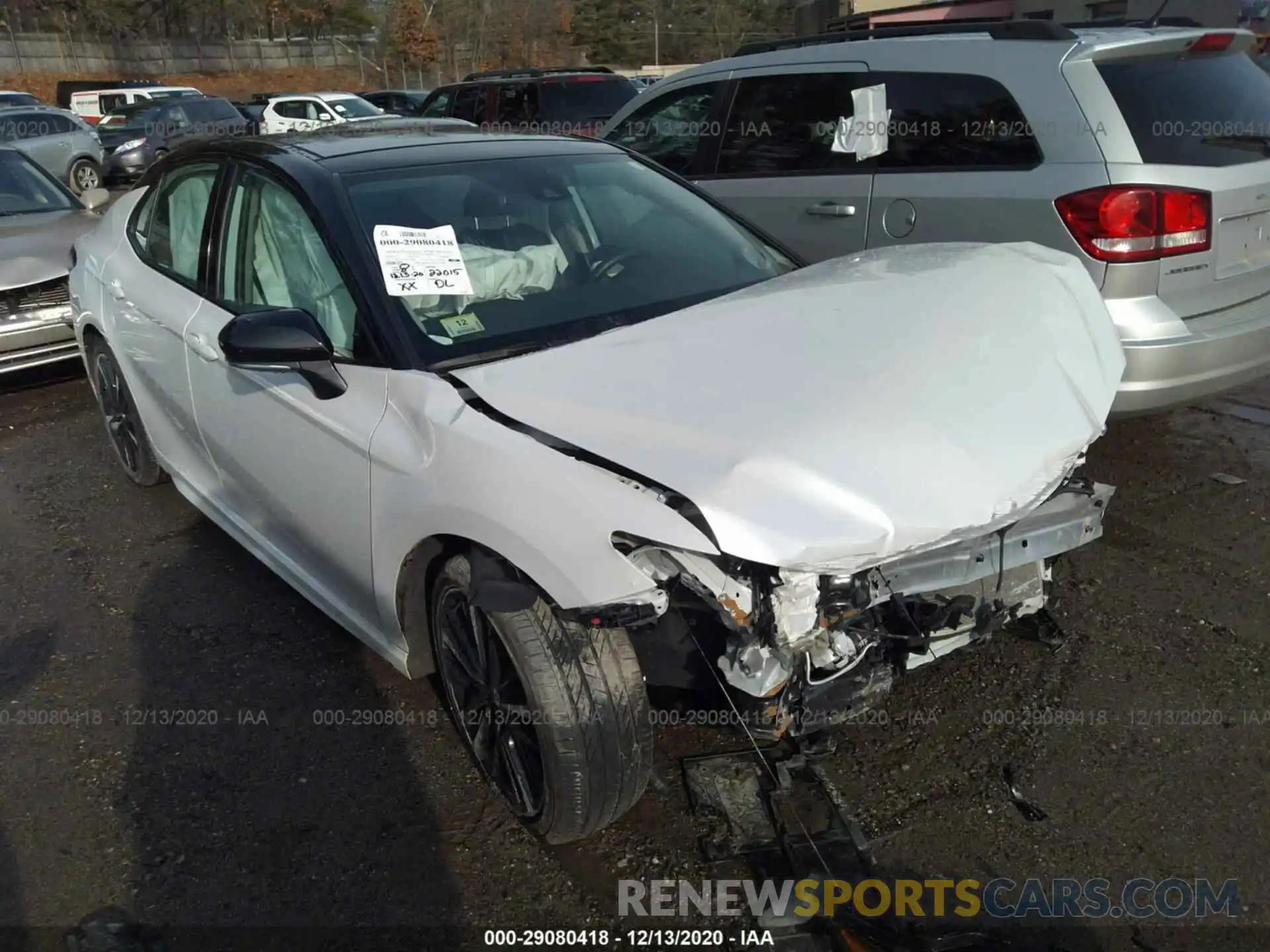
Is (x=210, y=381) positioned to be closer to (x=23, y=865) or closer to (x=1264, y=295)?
(x=23, y=865)

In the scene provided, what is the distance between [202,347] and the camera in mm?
3457

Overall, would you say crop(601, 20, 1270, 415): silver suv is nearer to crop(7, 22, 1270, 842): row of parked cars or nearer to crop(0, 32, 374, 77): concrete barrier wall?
crop(7, 22, 1270, 842): row of parked cars

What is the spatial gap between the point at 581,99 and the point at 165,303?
8498 mm

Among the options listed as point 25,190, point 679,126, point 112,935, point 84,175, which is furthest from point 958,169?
point 84,175

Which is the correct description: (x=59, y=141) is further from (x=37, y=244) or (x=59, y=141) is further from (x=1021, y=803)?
(x=1021, y=803)

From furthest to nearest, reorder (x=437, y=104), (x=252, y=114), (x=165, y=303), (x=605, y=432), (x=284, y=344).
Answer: (x=252, y=114) → (x=437, y=104) → (x=165, y=303) → (x=284, y=344) → (x=605, y=432)

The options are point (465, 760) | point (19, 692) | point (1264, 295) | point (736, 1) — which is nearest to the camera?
point (465, 760)

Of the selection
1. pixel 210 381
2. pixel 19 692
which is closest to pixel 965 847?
pixel 210 381

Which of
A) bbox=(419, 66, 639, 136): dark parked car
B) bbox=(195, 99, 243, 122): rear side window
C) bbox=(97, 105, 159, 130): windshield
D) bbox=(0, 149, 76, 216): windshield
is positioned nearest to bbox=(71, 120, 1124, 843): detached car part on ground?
bbox=(0, 149, 76, 216): windshield

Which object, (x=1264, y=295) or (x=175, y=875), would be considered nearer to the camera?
(x=175, y=875)

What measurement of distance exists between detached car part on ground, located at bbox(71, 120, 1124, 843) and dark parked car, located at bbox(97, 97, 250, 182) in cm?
1722

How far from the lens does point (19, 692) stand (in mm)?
3414

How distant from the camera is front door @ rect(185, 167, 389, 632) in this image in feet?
9.18

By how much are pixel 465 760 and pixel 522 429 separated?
1.22 meters
